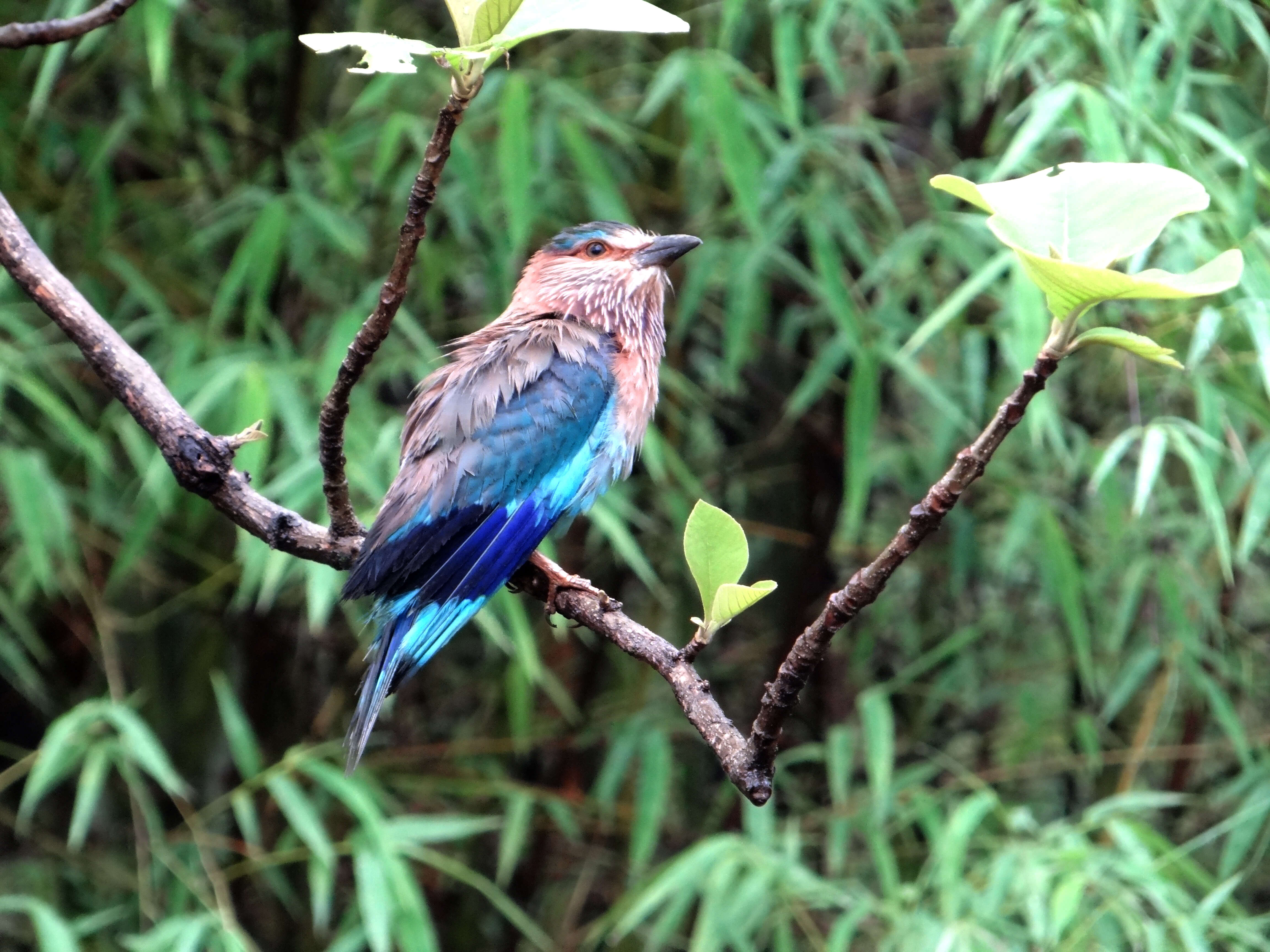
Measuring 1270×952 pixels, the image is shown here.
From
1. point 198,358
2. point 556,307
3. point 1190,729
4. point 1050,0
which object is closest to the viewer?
point 1050,0

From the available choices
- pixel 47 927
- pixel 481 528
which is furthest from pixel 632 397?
pixel 47 927

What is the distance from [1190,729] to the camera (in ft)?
12.3

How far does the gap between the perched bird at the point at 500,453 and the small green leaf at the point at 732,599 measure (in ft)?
2.66

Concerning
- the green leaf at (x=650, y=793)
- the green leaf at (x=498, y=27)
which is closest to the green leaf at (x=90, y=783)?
the green leaf at (x=650, y=793)

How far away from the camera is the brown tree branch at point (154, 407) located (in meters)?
1.92

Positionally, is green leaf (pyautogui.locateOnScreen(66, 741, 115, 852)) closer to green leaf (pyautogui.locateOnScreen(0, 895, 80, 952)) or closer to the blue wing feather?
green leaf (pyautogui.locateOnScreen(0, 895, 80, 952))

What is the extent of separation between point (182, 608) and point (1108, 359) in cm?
263

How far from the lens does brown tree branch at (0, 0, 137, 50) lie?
1802mm

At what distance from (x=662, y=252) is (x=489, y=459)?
2.45ft

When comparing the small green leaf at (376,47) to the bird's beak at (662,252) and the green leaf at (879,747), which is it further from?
the green leaf at (879,747)

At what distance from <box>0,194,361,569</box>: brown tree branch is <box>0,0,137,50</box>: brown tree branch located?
9.8 inches

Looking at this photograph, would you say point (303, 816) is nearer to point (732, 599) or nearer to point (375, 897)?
point (375, 897)

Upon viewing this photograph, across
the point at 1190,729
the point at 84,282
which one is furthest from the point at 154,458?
the point at 1190,729

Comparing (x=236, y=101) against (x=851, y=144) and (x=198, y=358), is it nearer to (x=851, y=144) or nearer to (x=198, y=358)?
(x=198, y=358)
